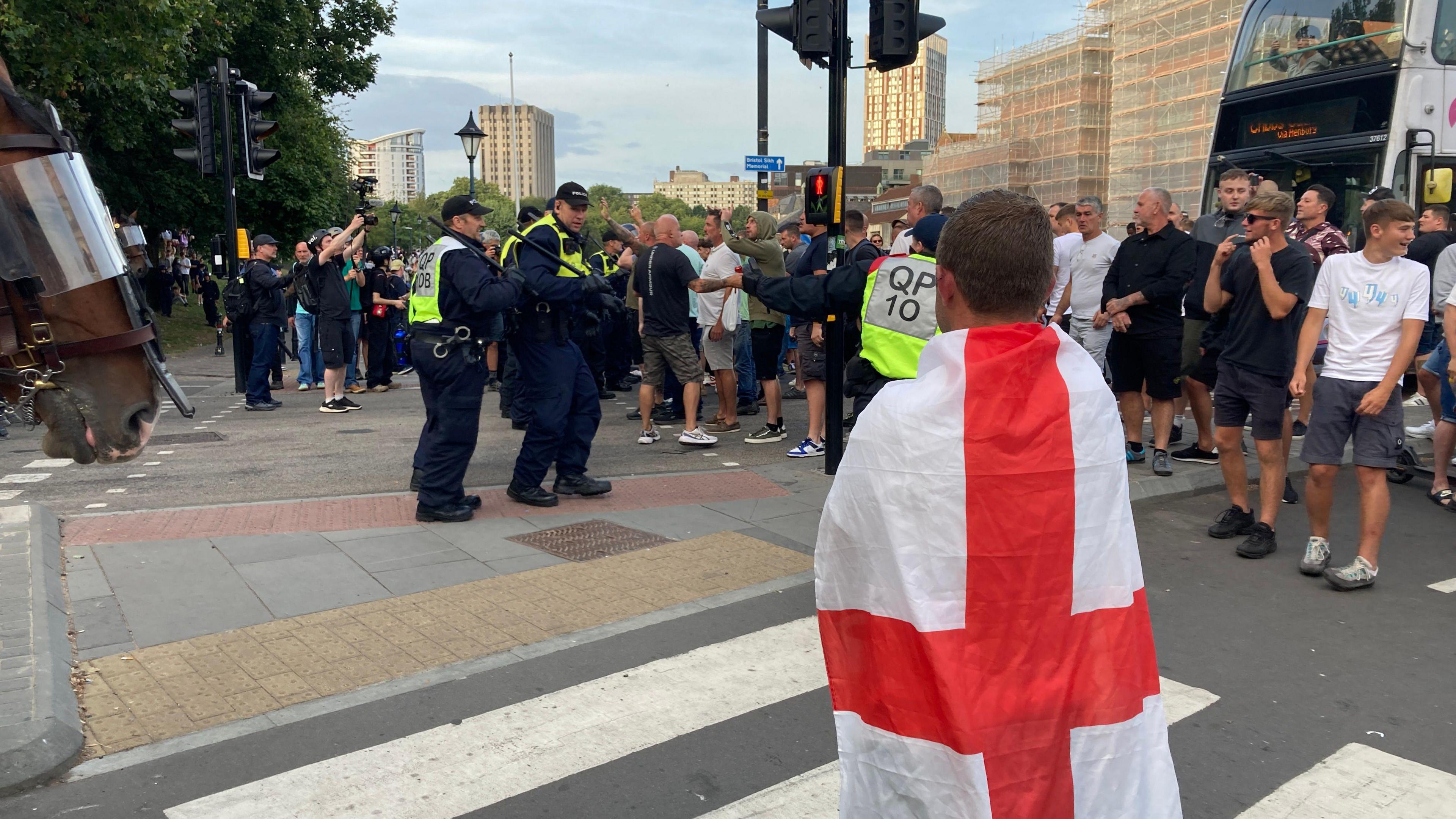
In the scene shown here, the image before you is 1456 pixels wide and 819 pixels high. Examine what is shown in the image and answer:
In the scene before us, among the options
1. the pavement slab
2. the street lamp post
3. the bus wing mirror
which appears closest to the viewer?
the pavement slab

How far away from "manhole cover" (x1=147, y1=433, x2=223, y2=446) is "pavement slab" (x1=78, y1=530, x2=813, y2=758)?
4561 millimetres

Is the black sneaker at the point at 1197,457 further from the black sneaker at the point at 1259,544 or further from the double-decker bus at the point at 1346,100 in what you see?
the double-decker bus at the point at 1346,100

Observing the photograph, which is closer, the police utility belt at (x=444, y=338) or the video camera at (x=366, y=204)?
the police utility belt at (x=444, y=338)

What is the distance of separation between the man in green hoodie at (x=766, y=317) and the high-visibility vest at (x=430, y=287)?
3980mm

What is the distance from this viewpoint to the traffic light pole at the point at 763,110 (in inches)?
747

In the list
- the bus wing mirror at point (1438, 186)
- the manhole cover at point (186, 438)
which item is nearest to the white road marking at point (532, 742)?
the manhole cover at point (186, 438)

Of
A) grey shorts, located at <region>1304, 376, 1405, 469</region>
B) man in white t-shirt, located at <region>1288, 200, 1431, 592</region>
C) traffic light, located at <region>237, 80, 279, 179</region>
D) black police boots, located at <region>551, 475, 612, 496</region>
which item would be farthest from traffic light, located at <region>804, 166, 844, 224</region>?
traffic light, located at <region>237, 80, 279, 179</region>

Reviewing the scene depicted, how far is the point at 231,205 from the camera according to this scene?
1429 cm

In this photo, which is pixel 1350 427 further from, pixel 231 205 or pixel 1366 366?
pixel 231 205

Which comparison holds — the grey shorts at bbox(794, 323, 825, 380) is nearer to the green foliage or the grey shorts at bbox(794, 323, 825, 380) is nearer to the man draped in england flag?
the man draped in england flag

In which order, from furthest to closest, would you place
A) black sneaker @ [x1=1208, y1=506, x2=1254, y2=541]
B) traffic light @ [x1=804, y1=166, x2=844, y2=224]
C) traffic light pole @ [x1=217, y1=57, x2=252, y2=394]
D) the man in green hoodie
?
traffic light pole @ [x1=217, y1=57, x2=252, y2=394] → the man in green hoodie → traffic light @ [x1=804, y1=166, x2=844, y2=224] → black sneaker @ [x1=1208, y1=506, x2=1254, y2=541]

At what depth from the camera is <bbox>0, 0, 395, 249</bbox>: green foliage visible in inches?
637

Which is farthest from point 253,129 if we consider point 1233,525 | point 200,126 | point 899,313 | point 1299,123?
point 1233,525

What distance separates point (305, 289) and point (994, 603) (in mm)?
12369
